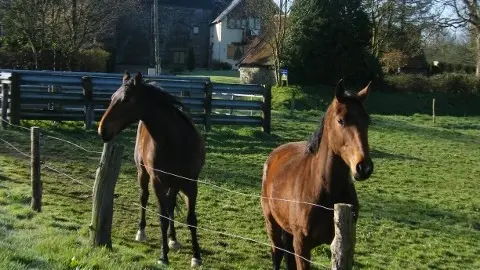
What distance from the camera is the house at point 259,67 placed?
3781 centimetres

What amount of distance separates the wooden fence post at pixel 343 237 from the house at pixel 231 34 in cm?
5575

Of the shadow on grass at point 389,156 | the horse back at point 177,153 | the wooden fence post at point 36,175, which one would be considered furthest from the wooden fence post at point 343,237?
the shadow on grass at point 389,156

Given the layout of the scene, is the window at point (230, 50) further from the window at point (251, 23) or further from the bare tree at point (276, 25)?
the bare tree at point (276, 25)

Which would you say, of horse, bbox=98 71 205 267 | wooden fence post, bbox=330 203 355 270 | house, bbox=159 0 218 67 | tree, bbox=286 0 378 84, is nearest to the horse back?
horse, bbox=98 71 205 267

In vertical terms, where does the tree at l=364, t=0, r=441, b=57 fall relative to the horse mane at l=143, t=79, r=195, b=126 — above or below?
above

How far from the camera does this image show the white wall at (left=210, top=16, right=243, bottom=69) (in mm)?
59875

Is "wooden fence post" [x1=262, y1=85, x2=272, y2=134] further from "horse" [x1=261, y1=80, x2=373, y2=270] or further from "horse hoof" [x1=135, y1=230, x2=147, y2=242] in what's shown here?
"horse" [x1=261, y1=80, x2=373, y2=270]

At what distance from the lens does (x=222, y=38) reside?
59875 millimetres

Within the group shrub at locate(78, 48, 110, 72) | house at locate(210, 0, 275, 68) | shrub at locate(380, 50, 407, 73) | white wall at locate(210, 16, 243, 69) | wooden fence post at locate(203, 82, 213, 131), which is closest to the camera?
wooden fence post at locate(203, 82, 213, 131)

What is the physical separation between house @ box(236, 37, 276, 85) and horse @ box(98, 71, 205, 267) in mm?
30175

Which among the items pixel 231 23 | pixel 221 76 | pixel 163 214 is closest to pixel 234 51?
pixel 231 23

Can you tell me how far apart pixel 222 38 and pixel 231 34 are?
42.0 inches

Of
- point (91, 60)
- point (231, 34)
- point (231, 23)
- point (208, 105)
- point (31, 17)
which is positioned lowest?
point (208, 105)

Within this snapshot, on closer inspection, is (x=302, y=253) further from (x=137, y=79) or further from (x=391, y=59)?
(x=391, y=59)
